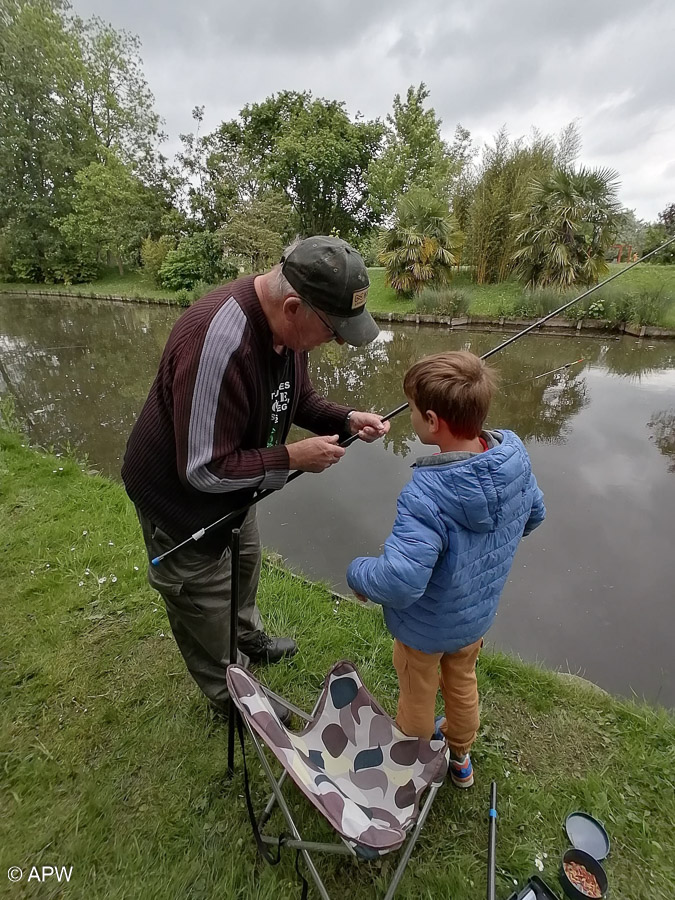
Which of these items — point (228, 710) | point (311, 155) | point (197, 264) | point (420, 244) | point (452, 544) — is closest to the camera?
point (452, 544)

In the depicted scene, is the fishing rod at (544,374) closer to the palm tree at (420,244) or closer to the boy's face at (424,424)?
the boy's face at (424,424)

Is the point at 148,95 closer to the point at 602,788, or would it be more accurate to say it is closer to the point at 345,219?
the point at 345,219

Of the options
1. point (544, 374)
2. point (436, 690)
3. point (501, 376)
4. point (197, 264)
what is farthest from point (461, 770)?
point (197, 264)

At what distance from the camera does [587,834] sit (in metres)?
1.48

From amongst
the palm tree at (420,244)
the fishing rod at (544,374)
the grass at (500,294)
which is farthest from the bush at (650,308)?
the palm tree at (420,244)

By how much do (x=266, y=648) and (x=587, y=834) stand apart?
1.39 metres

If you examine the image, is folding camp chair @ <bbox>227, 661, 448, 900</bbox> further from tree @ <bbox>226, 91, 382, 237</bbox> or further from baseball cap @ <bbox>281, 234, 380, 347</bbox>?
tree @ <bbox>226, 91, 382, 237</bbox>

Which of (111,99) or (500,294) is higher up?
(111,99)

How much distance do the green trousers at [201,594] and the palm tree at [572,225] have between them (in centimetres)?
1240

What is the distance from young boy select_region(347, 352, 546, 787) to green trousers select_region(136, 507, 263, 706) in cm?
58

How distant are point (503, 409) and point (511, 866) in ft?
15.9

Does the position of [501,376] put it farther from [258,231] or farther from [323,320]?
[258,231]

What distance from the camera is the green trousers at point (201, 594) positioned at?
1537 mm

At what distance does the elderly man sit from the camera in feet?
3.98
